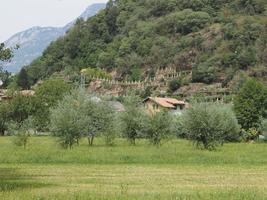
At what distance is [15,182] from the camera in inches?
1047

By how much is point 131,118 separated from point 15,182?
4543 cm

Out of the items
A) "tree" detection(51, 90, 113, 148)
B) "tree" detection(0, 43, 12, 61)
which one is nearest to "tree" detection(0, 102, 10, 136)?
"tree" detection(51, 90, 113, 148)

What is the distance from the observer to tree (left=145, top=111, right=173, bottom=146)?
218 ft

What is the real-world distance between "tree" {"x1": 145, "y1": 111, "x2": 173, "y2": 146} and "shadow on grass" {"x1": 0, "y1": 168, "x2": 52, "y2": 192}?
35252 mm

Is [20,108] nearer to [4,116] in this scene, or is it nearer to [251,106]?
[4,116]

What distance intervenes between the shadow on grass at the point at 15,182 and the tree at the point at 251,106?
232 feet

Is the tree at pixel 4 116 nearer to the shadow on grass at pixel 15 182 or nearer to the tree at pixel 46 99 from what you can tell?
the tree at pixel 46 99

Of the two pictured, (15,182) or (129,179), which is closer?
(15,182)

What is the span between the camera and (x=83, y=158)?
143 ft

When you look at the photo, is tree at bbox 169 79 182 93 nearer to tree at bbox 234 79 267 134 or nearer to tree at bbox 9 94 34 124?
tree at bbox 9 94 34 124

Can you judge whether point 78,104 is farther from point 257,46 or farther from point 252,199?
point 257,46

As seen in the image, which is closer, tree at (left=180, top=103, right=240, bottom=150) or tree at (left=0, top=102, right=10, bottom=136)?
tree at (left=180, top=103, right=240, bottom=150)

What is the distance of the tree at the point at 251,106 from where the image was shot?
9844 centimetres

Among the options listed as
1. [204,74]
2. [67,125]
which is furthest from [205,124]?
→ [204,74]
